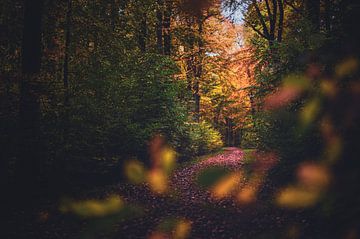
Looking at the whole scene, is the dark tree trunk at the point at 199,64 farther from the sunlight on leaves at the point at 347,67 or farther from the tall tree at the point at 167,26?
the sunlight on leaves at the point at 347,67

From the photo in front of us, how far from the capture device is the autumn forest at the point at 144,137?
21.7ft

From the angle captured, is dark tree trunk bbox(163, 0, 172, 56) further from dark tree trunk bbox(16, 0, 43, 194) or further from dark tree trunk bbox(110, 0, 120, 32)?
dark tree trunk bbox(16, 0, 43, 194)

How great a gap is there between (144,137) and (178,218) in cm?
642

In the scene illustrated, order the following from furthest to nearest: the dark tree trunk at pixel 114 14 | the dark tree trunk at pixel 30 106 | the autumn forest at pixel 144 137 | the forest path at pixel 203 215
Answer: the dark tree trunk at pixel 114 14 → the dark tree trunk at pixel 30 106 → the forest path at pixel 203 215 → the autumn forest at pixel 144 137

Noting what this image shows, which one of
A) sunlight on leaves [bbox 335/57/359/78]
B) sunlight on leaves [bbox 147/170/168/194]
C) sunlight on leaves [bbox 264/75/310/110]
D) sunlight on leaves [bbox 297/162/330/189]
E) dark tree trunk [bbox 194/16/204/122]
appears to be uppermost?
dark tree trunk [bbox 194/16/204/122]

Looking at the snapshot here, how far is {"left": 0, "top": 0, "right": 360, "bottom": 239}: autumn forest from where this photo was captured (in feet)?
21.7

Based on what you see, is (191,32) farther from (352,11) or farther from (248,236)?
(248,236)

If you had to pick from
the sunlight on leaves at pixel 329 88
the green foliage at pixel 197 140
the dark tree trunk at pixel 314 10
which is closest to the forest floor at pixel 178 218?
the sunlight on leaves at pixel 329 88

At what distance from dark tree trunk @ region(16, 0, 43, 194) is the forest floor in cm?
109

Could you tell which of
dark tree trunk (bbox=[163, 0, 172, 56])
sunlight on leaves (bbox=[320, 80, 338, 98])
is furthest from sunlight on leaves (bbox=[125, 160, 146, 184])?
dark tree trunk (bbox=[163, 0, 172, 56])

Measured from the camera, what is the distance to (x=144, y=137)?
545 inches

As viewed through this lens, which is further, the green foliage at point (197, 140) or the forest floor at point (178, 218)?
the green foliage at point (197, 140)

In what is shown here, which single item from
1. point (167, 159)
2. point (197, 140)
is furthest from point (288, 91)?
point (197, 140)

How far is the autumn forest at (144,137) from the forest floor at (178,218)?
0.05 m
